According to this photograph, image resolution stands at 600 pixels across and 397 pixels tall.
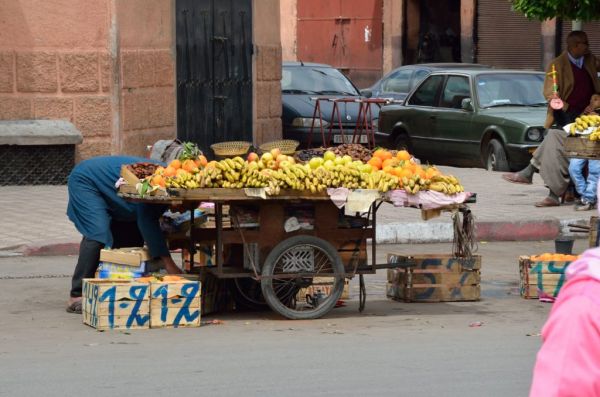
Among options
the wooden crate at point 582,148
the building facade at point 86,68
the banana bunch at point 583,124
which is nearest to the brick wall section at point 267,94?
the building facade at point 86,68

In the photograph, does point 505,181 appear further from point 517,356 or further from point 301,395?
point 301,395

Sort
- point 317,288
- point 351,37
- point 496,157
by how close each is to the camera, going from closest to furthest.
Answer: point 317,288, point 496,157, point 351,37

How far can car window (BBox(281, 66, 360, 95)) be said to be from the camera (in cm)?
2214

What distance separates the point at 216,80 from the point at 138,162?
9.33m

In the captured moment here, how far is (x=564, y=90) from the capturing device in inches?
588

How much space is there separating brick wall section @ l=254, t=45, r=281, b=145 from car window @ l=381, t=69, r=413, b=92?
5.41 m

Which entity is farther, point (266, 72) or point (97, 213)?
point (266, 72)

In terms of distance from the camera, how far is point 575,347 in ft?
8.16

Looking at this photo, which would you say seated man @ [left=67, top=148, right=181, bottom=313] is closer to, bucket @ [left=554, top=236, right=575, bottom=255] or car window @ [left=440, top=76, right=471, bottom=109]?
bucket @ [left=554, top=236, right=575, bottom=255]

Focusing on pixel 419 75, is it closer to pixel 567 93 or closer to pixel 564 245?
pixel 567 93

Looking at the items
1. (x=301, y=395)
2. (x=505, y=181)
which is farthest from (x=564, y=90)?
(x=301, y=395)

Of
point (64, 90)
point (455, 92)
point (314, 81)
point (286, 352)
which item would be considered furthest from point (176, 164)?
point (314, 81)

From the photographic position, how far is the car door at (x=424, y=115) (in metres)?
20.5

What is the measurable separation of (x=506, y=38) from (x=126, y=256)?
91.3ft
